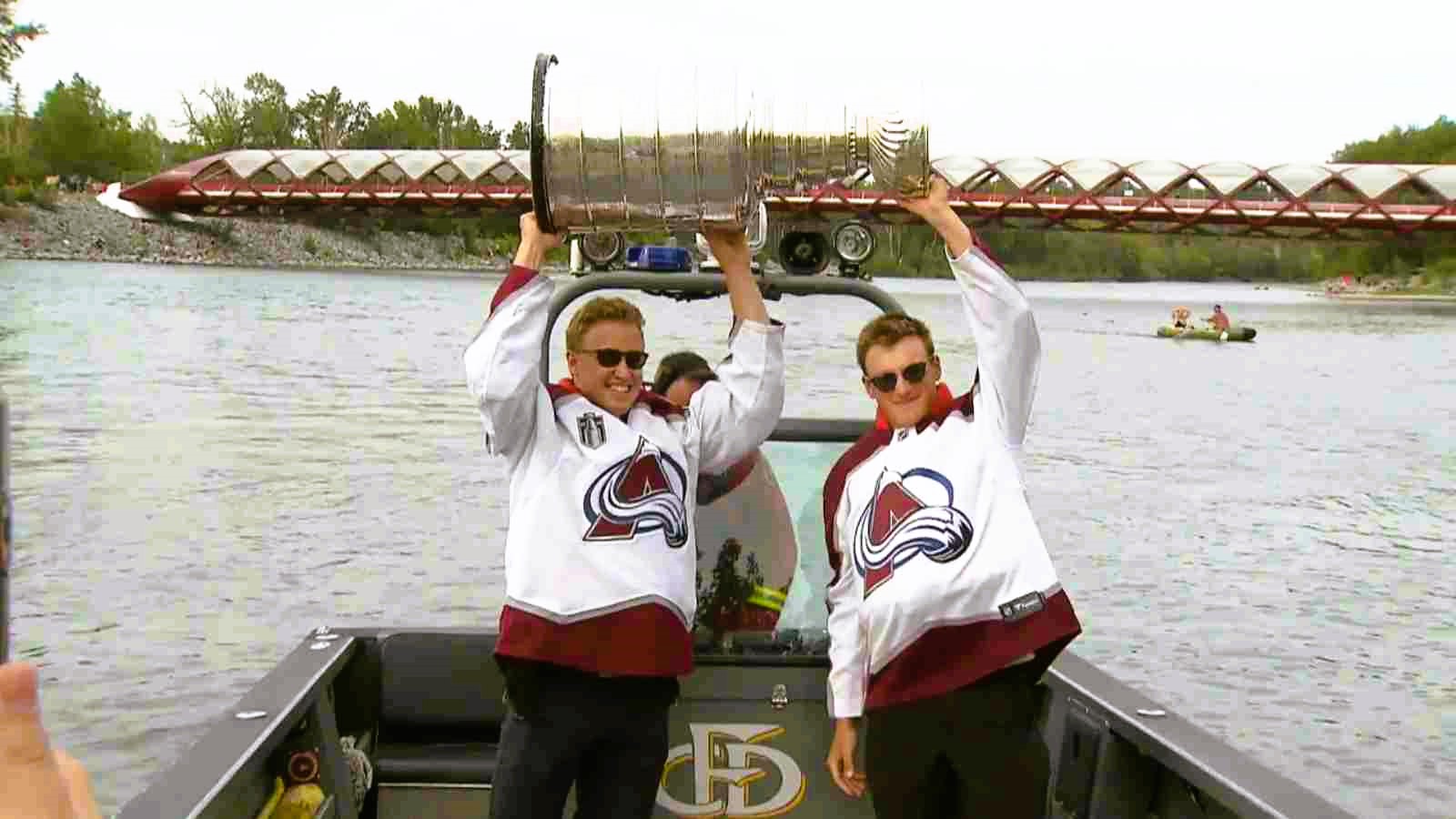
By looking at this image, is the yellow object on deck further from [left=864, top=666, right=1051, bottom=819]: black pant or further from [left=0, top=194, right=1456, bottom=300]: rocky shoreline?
[left=0, top=194, right=1456, bottom=300]: rocky shoreline

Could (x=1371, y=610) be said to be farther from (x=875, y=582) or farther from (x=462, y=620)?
(x=875, y=582)

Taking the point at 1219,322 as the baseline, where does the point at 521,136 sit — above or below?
above

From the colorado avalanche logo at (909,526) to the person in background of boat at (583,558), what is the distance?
356 millimetres

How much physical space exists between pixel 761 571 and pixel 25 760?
10.2 ft

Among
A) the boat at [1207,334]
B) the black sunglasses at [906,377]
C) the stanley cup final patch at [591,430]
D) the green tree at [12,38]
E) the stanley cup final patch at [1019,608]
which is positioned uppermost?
the green tree at [12,38]

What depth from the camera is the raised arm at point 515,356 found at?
299cm

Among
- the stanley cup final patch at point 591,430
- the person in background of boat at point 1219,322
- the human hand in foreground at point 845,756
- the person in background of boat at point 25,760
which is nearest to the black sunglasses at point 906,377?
the stanley cup final patch at point 591,430

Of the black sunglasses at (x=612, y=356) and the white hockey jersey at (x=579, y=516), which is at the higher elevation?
the black sunglasses at (x=612, y=356)

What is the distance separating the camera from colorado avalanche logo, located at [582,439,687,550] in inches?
119

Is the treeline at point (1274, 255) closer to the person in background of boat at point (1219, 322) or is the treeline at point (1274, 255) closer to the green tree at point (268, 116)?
the person in background of boat at point (1219, 322)

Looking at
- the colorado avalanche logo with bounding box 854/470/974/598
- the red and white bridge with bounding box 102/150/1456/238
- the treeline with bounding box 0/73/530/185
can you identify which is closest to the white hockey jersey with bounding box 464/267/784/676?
the colorado avalanche logo with bounding box 854/470/974/598

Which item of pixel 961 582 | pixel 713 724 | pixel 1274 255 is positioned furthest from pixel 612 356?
pixel 1274 255

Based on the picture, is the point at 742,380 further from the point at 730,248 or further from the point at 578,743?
the point at 578,743

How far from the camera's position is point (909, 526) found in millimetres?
2971
